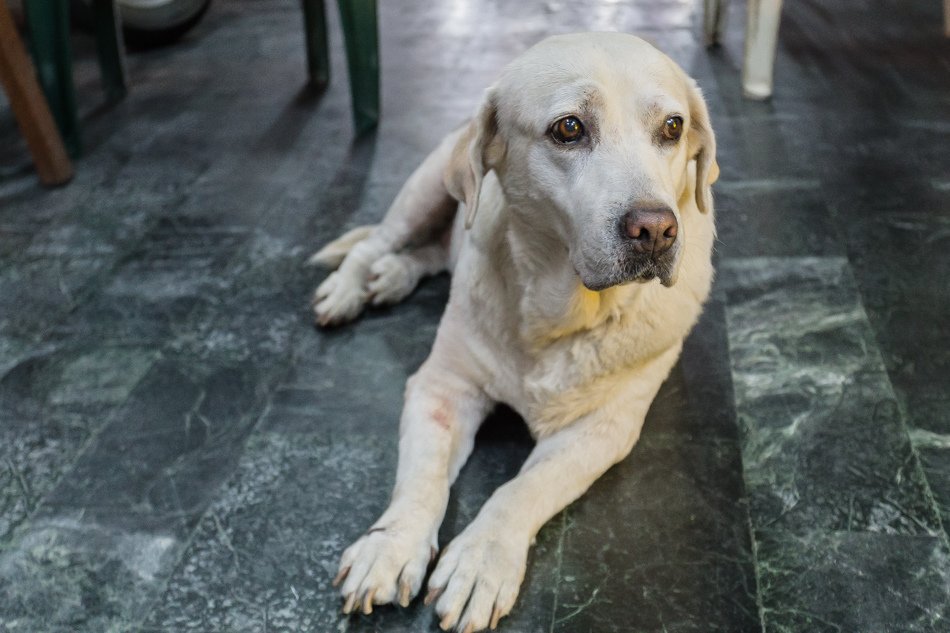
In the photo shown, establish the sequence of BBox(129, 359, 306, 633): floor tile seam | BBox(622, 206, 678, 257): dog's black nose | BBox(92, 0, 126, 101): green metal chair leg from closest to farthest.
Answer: BBox(622, 206, 678, 257): dog's black nose < BBox(129, 359, 306, 633): floor tile seam < BBox(92, 0, 126, 101): green metal chair leg

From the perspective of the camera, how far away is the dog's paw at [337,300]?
8.63 feet

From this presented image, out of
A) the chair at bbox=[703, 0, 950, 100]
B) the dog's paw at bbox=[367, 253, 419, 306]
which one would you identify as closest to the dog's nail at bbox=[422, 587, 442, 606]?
the dog's paw at bbox=[367, 253, 419, 306]

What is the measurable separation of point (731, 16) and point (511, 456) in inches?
139

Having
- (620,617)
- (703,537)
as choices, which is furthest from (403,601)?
(703,537)

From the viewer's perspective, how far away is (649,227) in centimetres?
170

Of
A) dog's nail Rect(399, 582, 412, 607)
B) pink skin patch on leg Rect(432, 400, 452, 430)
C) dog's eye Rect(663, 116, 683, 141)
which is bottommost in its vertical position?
dog's nail Rect(399, 582, 412, 607)

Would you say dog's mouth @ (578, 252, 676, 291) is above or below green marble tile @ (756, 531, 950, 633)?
above

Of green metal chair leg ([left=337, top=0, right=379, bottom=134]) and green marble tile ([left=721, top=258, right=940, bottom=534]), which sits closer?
green marble tile ([left=721, top=258, right=940, bottom=534])

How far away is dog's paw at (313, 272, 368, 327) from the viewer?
2.63 m

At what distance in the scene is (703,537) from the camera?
1.92 m

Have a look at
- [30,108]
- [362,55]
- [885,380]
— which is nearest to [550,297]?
[885,380]

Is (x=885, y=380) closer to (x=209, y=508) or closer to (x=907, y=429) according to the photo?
(x=907, y=429)

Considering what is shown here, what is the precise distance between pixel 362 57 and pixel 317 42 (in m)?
0.59

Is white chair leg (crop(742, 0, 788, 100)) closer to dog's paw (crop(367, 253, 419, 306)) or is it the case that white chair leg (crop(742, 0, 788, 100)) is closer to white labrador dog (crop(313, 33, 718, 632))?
dog's paw (crop(367, 253, 419, 306))
